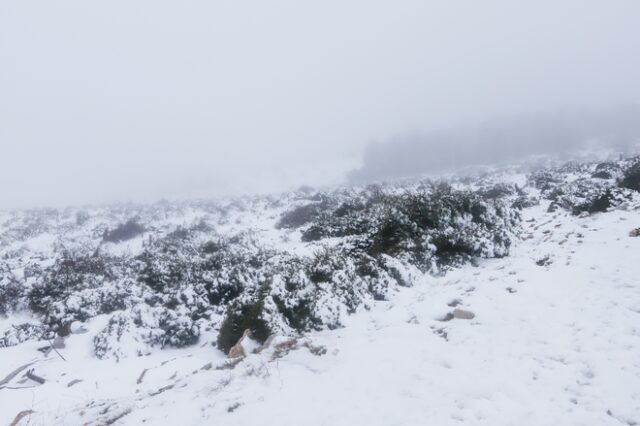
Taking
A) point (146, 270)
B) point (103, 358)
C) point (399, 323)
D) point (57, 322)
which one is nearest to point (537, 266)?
point (399, 323)

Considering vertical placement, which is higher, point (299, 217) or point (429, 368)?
point (429, 368)

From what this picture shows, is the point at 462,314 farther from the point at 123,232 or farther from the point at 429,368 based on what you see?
the point at 123,232

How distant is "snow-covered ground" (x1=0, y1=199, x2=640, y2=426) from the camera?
397 centimetres

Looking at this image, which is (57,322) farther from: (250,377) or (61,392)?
(250,377)

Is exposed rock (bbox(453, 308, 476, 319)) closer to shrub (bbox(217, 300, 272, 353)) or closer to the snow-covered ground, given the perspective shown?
the snow-covered ground

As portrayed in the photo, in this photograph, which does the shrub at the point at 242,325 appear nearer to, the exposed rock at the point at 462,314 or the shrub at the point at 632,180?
the exposed rock at the point at 462,314

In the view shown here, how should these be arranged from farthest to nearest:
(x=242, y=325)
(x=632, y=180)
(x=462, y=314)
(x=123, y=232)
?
(x=123, y=232) < (x=632, y=180) < (x=242, y=325) < (x=462, y=314)

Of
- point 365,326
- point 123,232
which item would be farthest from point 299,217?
point 365,326

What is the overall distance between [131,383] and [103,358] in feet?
5.51

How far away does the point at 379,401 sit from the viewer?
425 cm

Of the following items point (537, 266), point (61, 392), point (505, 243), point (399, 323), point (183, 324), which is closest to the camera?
point (399, 323)

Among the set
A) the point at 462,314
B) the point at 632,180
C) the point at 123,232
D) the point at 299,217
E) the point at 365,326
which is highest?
the point at 632,180

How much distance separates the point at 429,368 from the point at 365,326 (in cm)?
202

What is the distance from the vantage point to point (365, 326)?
674cm
